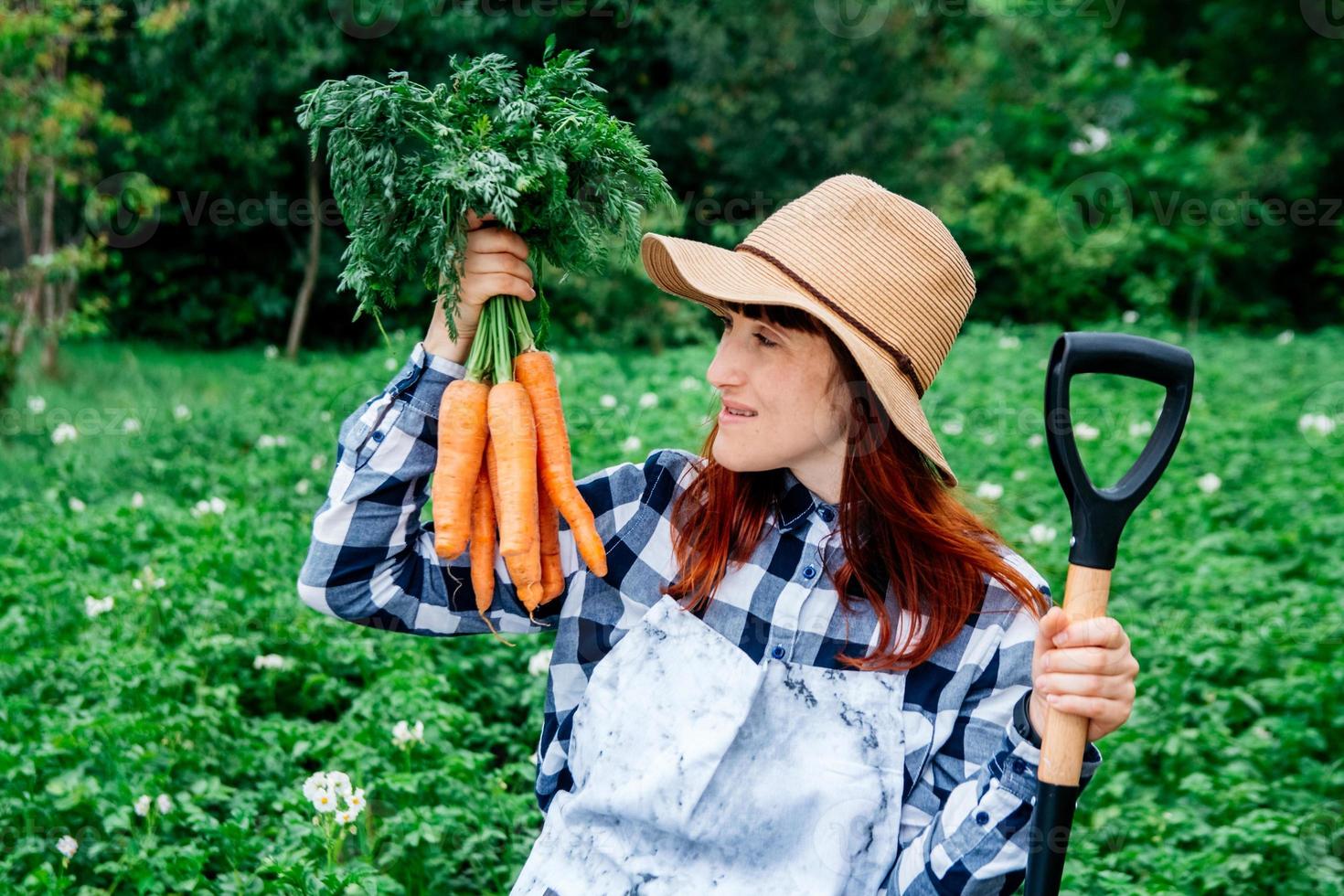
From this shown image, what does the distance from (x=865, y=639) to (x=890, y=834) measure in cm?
Answer: 28

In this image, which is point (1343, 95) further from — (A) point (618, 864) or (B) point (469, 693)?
(A) point (618, 864)

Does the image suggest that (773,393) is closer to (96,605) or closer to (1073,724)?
(1073,724)

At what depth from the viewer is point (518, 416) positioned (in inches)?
73.6

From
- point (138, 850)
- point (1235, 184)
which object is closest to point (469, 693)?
point (138, 850)

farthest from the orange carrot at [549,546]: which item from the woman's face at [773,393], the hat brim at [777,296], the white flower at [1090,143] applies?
the white flower at [1090,143]

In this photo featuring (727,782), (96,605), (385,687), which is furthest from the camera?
(96,605)

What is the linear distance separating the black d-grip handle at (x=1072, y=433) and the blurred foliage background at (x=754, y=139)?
7.59 metres

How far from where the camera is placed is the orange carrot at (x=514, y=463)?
73.2 inches

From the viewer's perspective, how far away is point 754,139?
1341cm

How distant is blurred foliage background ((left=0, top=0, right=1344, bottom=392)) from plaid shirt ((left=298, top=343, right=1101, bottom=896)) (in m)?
6.78

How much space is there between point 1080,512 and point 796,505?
53 centimetres

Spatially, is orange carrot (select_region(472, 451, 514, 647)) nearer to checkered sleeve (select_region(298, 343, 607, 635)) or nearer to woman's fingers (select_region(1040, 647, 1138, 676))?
checkered sleeve (select_region(298, 343, 607, 635))

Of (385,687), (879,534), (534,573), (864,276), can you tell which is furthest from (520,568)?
(385,687)

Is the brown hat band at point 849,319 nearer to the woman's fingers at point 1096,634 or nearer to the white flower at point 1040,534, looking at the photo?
A: the woman's fingers at point 1096,634
